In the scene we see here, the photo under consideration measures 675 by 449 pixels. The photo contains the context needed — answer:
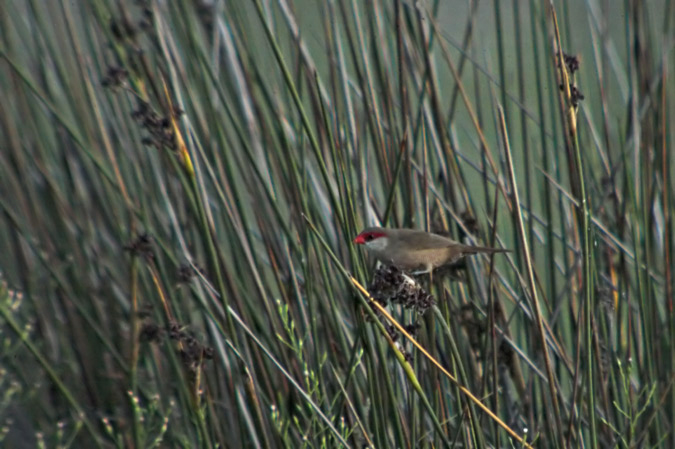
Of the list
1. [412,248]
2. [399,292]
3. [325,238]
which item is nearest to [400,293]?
[399,292]

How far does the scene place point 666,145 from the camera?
1.19 meters

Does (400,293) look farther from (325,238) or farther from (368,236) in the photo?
(325,238)

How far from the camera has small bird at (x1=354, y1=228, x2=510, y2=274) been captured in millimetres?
1064

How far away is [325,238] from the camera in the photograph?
1283 mm

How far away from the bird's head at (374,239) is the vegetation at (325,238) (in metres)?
0.05

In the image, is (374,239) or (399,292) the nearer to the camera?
(399,292)

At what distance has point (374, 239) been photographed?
1.10m

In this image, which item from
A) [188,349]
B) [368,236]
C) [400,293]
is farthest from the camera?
[368,236]

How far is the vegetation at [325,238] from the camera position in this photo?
0.99m

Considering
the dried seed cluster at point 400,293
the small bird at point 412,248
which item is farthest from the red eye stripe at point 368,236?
the dried seed cluster at point 400,293

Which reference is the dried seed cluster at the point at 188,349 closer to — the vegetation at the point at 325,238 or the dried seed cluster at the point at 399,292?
the vegetation at the point at 325,238

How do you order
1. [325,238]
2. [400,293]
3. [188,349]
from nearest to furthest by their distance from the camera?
[400,293] → [188,349] → [325,238]

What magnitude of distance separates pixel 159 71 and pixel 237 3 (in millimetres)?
194

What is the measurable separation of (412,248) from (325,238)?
0.81ft
